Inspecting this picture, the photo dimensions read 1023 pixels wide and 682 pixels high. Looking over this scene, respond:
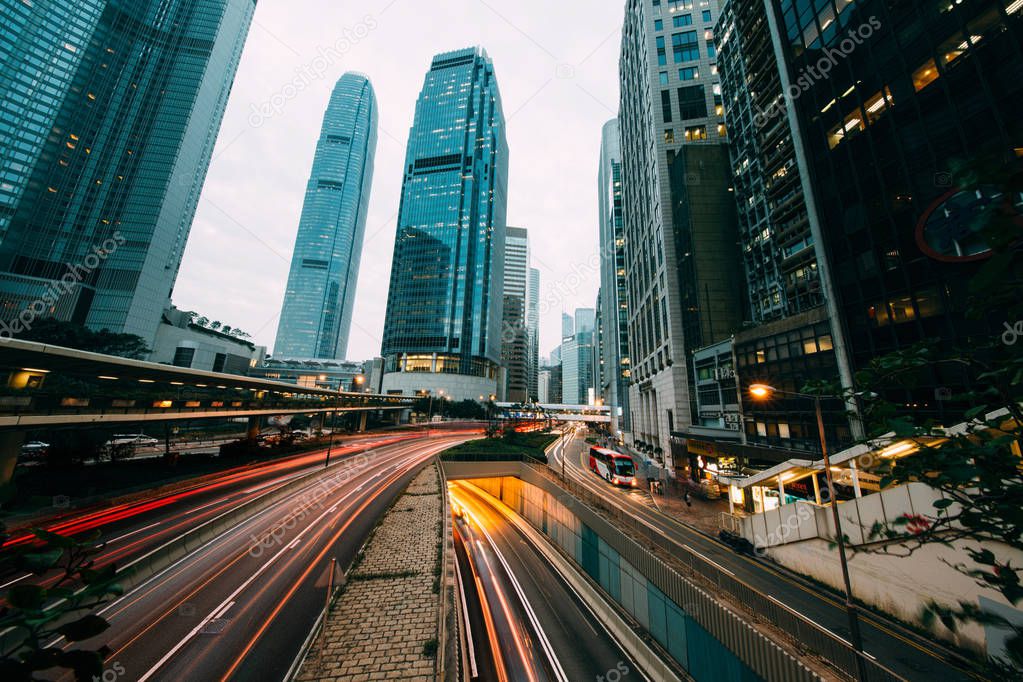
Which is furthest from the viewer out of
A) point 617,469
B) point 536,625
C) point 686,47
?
point 686,47

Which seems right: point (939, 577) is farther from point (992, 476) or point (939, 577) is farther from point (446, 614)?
point (446, 614)

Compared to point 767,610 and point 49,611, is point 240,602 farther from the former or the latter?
point 767,610

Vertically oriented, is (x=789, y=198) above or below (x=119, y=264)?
below

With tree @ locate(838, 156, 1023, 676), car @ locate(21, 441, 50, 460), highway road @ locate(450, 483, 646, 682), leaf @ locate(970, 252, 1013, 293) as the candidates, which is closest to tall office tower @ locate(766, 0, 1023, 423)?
tree @ locate(838, 156, 1023, 676)

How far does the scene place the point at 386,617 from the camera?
14.1 meters

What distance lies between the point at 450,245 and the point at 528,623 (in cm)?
11587

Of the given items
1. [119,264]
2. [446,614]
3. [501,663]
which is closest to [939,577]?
[501,663]

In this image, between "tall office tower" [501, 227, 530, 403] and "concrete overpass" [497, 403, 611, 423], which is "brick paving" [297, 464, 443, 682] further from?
"tall office tower" [501, 227, 530, 403]

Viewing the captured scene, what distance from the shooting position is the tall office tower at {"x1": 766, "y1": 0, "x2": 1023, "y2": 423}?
19719mm

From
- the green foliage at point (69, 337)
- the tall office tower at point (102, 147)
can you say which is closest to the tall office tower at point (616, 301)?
the green foliage at point (69, 337)

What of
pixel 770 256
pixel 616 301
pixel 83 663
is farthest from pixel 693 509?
pixel 616 301

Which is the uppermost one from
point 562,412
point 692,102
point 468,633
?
point 692,102

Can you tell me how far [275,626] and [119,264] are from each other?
102 meters

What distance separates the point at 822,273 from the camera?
88.7 feet
